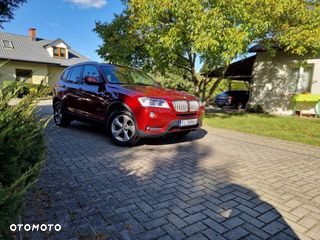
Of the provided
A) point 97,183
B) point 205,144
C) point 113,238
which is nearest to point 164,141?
point 205,144

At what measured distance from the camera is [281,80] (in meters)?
15.3

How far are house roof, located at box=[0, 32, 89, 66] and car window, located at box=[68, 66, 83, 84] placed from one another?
2138 cm

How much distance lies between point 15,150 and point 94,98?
4464 mm

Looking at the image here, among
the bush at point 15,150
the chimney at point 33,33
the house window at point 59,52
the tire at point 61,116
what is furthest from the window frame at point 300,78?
the chimney at point 33,33

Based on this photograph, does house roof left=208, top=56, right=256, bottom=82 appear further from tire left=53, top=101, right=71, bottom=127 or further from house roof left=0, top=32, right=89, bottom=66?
house roof left=0, top=32, right=89, bottom=66

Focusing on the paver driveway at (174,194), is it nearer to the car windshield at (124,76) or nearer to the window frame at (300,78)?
the car windshield at (124,76)

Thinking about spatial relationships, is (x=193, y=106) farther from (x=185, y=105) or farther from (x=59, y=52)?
(x=59, y=52)

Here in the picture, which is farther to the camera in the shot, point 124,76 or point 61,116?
point 61,116

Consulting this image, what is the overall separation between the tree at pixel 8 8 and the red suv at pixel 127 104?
3.97 m

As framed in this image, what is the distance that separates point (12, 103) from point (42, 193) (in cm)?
142

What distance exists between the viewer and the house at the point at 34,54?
25594 mm

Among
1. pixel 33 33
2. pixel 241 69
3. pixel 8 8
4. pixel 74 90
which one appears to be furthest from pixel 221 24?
pixel 33 33

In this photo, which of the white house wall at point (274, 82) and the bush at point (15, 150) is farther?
the white house wall at point (274, 82)

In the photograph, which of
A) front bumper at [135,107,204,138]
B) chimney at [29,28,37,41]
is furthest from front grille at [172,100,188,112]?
chimney at [29,28,37,41]
